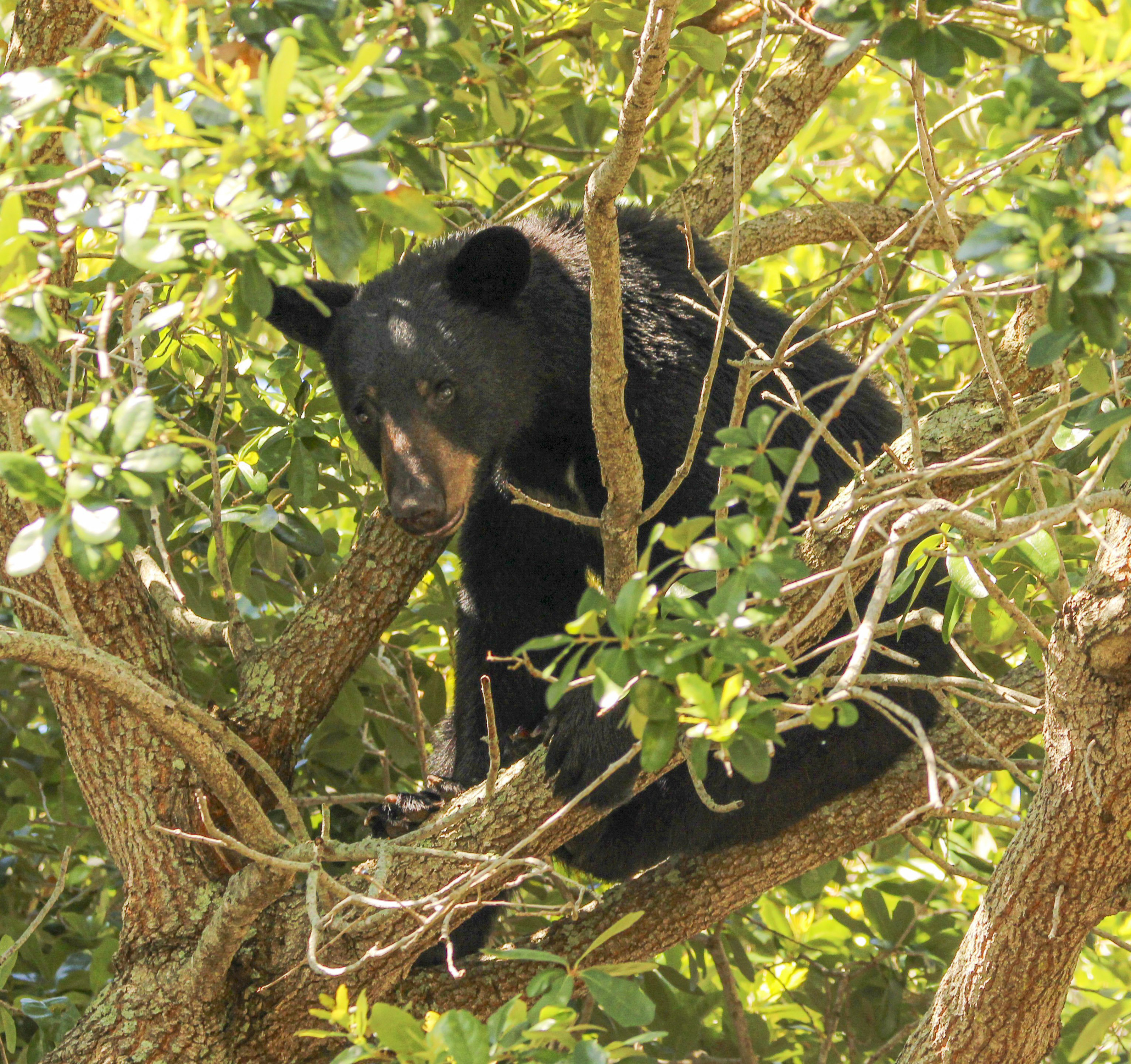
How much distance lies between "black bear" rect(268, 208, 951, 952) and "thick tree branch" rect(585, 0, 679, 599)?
0.75m

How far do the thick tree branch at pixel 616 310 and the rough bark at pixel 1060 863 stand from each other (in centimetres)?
102

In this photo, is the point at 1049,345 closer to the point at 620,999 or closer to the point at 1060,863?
the point at 620,999

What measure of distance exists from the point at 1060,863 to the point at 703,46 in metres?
2.51

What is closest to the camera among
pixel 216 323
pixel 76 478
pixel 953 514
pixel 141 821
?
pixel 76 478

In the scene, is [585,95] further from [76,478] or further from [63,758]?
[76,478]

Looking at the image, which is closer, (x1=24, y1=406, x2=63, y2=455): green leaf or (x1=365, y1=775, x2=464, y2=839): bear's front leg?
(x1=24, y1=406, x2=63, y2=455): green leaf

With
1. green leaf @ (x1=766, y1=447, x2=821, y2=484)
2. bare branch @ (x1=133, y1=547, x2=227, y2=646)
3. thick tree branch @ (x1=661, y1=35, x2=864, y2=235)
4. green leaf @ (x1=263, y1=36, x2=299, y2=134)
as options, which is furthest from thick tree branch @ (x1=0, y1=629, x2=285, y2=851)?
thick tree branch @ (x1=661, y1=35, x2=864, y2=235)

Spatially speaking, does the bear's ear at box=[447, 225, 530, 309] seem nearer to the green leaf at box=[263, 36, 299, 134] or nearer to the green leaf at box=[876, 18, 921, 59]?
the green leaf at box=[876, 18, 921, 59]

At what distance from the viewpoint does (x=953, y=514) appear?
205 centimetres

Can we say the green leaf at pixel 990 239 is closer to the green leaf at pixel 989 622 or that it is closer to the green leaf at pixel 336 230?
the green leaf at pixel 336 230

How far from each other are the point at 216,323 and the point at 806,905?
382 centimetres

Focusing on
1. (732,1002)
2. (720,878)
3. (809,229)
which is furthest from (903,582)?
(809,229)

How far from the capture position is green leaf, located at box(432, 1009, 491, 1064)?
1.71 m

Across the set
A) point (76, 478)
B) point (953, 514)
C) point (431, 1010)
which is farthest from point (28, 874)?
point (953, 514)
